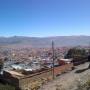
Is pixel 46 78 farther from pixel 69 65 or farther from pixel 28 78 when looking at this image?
pixel 69 65

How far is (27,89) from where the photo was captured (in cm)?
1764

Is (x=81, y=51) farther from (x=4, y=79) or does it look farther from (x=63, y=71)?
(x=4, y=79)

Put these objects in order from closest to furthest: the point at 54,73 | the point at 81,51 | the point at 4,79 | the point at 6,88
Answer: the point at 6,88 → the point at 4,79 → the point at 54,73 → the point at 81,51

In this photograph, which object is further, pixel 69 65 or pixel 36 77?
pixel 69 65

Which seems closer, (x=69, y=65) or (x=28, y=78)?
(x=28, y=78)

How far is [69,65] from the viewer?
24.8m

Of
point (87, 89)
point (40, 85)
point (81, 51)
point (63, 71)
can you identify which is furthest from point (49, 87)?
point (81, 51)

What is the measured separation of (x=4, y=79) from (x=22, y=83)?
2.41 meters

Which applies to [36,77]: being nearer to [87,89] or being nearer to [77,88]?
[77,88]

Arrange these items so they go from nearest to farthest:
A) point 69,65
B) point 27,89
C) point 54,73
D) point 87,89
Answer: point 87,89, point 27,89, point 54,73, point 69,65

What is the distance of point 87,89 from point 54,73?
8731 millimetres

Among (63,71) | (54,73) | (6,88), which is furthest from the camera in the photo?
(63,71)

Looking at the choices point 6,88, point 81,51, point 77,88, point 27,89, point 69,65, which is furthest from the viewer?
point 81,51

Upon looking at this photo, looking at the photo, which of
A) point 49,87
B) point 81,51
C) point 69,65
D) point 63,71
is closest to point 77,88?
point 49,87
